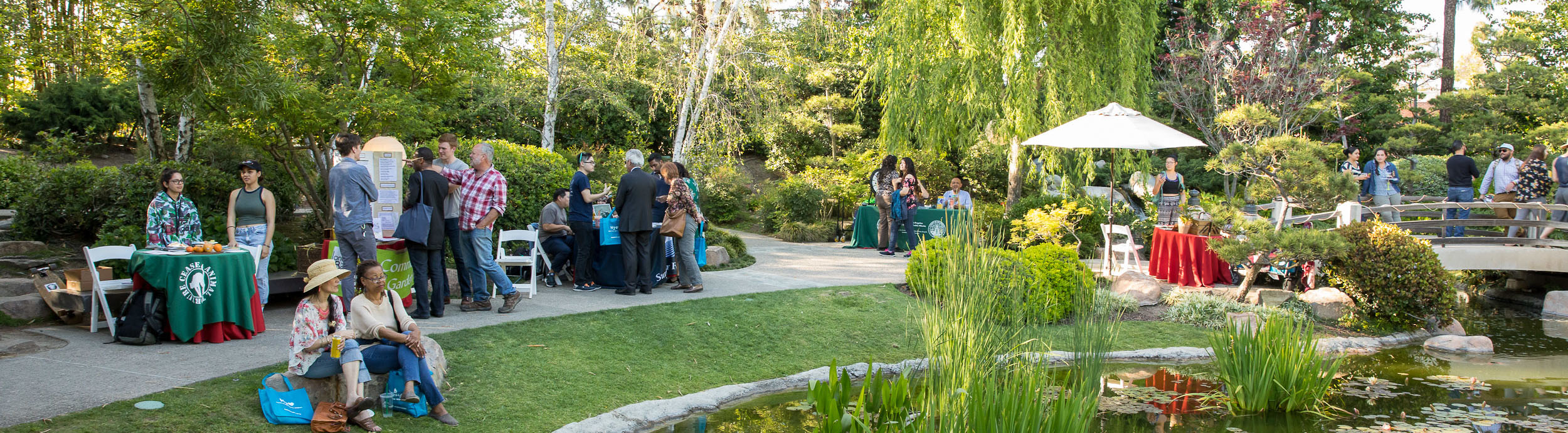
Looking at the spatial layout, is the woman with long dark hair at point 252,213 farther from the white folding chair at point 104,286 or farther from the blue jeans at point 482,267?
the blue jeans at point 482,267

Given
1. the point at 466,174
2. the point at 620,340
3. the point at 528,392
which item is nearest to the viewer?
the point at 528,392

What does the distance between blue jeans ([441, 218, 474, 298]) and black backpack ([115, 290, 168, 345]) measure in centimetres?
181

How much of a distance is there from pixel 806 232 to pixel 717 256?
442 cm

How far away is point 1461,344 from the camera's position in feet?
25.0

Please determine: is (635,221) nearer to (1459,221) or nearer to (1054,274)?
(1054,274)

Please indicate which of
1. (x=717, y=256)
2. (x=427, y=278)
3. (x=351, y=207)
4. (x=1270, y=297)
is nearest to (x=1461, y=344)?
(x=1270, y=297)

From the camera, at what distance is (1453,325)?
8305 mm

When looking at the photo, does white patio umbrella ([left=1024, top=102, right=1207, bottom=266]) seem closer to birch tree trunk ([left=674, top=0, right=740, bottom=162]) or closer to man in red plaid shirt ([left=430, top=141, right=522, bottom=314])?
man in red plaid shirt ([left=430, top=141, right=522, bottom=314])

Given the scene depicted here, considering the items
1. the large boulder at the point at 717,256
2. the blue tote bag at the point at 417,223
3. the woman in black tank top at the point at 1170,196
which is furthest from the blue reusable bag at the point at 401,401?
the woman in black tank top at the point at 1170,196

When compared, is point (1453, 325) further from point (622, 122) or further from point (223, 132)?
point (622, 122)

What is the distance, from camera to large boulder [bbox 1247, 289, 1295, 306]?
8.79 metres

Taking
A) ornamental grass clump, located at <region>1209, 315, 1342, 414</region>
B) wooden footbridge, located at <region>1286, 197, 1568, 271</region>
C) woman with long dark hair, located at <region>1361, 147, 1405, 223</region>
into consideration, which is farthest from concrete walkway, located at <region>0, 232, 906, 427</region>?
woman with long dark hair, located at <region>1361, 147, 1405, 223</region>

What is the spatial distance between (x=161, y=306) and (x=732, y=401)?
3735mm

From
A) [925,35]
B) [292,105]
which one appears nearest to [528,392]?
[292,105]
